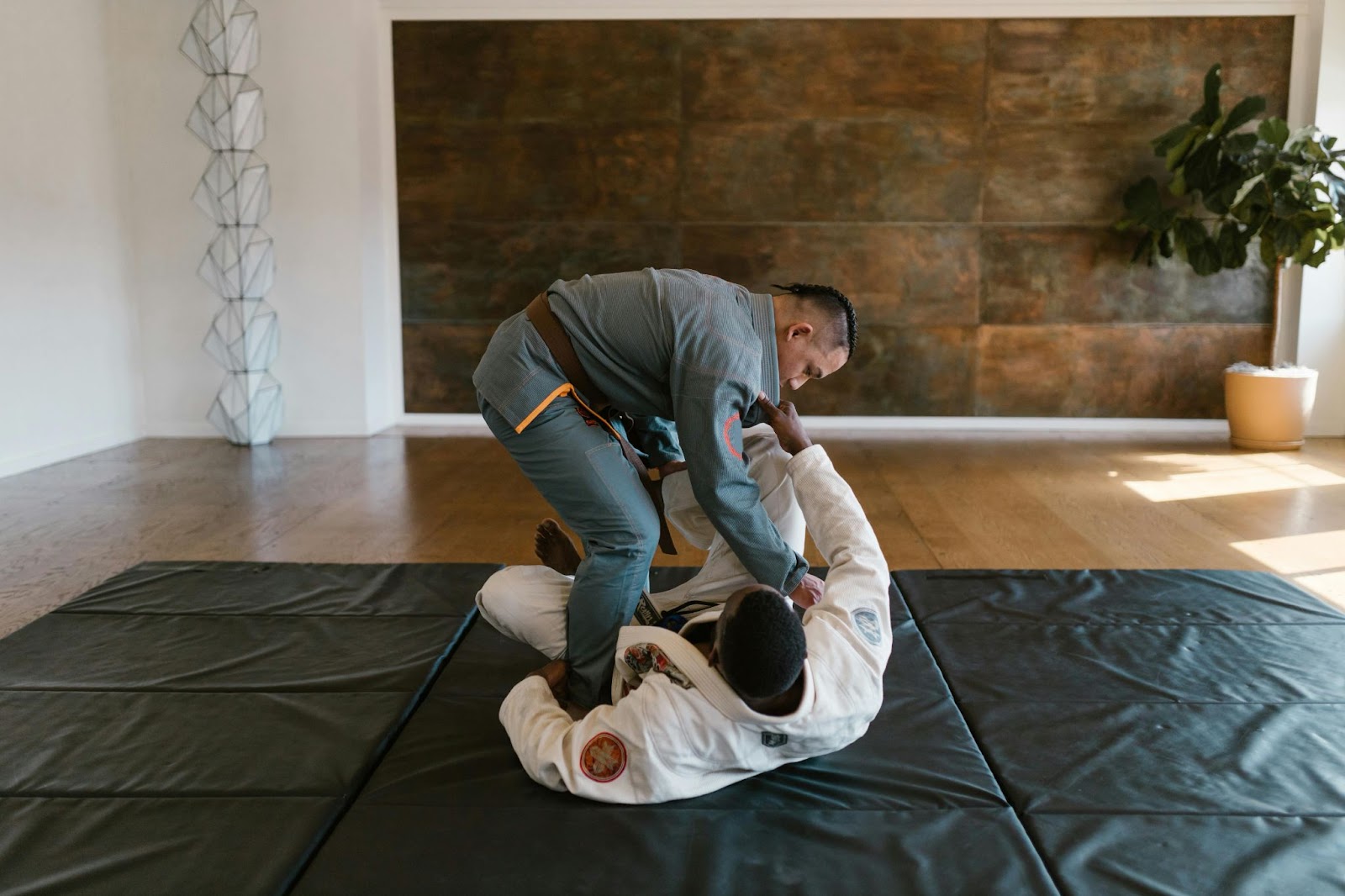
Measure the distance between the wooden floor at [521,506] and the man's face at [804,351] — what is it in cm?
168

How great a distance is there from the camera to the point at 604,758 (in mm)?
2041

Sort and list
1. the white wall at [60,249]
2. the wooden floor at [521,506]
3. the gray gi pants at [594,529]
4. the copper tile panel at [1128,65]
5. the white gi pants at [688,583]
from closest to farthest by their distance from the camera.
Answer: the gray gi pants at [594,529] → the white gi pants at [688,583] → the wooden floor at [521,506] → the white wall at [60,249] → the copper tile panel at [1128,65]

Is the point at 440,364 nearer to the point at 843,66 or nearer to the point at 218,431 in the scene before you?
the point at 218,431

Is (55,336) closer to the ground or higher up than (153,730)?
higher up

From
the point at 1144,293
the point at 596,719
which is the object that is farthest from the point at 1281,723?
the point at 1144,293

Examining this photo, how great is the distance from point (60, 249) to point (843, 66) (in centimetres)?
474

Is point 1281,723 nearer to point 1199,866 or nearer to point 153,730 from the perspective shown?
point 1199,866

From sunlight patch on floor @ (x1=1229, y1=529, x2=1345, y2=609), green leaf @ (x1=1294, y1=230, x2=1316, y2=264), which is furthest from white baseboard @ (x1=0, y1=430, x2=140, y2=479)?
green leaf @ (x1=1294, y1=230, x2=1316, y2=264)

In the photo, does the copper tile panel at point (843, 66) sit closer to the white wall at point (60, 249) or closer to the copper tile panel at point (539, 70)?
the copper tile panel at point (539, 70)

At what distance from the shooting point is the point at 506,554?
4.20m

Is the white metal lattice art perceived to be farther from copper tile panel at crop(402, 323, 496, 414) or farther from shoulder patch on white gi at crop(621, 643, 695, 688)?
shoulder patch on white gi at crop(621, 643, 695, 688)

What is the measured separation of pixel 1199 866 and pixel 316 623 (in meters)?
2.26

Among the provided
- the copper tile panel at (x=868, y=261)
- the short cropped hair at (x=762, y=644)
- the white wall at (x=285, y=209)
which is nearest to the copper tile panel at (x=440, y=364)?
the white wall at (x=285, y=209)

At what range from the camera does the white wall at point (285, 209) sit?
21.9 ft
